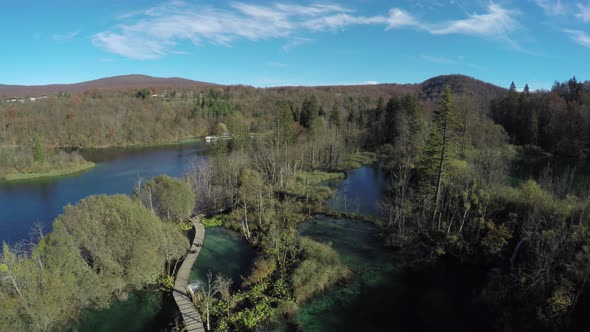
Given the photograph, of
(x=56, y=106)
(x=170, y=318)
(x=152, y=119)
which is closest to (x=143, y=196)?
(x=170, y=318)

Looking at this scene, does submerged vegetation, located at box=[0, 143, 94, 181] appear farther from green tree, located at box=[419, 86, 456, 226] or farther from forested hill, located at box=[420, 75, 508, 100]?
forested hill, located at box=[420, 75, 508, 100]

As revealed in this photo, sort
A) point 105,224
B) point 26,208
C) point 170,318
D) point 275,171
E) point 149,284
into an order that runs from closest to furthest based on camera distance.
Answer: point 170,318
point 105,224
point 149,284
point 26,208
point 275,171

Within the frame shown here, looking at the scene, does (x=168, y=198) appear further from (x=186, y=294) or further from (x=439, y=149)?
(x=439, y=149)

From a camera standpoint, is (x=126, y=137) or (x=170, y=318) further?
(x=126, y=137)

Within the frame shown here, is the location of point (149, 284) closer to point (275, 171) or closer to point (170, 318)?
point (170, 318)

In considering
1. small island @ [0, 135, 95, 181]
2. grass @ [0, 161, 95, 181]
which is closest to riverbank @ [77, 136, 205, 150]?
small island @ [0, 135, 95, 181]

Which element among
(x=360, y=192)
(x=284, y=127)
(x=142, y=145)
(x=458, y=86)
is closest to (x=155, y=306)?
(x=360, y=192)

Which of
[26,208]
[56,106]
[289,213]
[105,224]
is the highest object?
[56,106]
